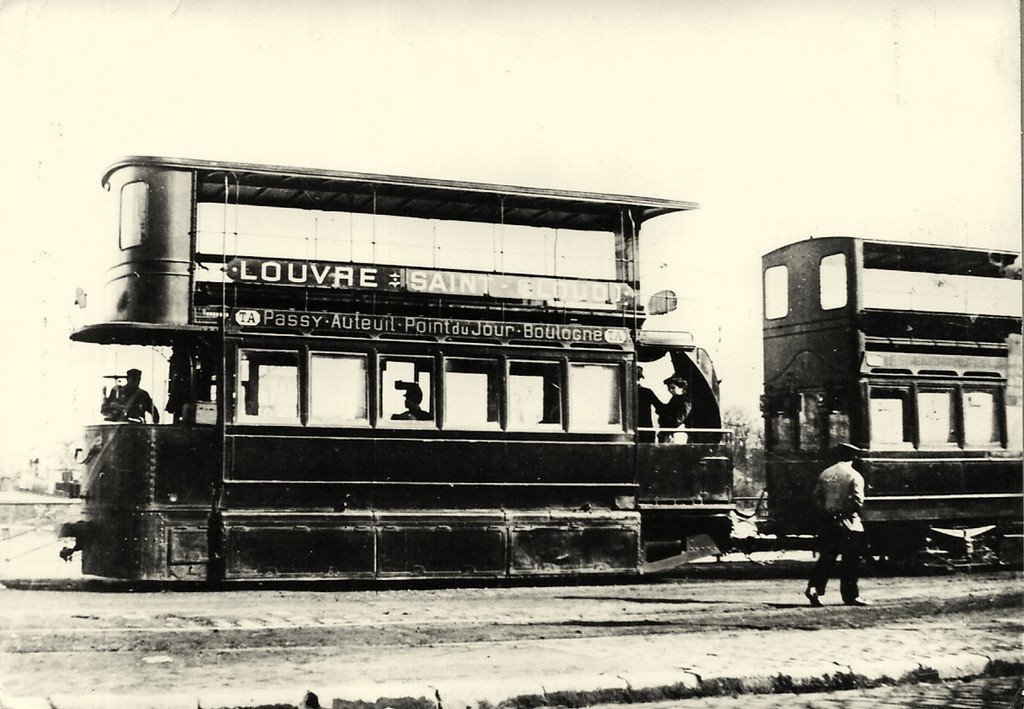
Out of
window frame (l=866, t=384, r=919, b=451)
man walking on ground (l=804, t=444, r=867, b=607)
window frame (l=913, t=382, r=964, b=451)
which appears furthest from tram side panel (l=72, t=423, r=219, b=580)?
window frame (l=913, t=382, r=964, b=451)

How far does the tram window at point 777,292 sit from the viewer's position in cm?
796

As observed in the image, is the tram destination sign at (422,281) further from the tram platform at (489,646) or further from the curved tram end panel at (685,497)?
the tram platform at (489,646)

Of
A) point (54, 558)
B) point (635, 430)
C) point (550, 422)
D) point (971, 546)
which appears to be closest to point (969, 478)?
point (971, 546)

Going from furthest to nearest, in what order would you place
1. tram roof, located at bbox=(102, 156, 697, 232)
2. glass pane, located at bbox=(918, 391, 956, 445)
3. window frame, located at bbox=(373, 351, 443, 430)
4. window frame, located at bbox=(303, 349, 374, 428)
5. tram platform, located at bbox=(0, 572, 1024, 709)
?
glass pane, located at bbox=(918, 391, 956, 445) → window frame, located at bbox=(373, 351, 443, 430) → window frame, located at bbox=(303, 349, 374, 428) → tram roof, located at bbox=(102, 156, 697, 232) → tram platform, located at bbox=(0, 572, 1024, 709)

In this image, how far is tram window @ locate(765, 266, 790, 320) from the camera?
7965mm

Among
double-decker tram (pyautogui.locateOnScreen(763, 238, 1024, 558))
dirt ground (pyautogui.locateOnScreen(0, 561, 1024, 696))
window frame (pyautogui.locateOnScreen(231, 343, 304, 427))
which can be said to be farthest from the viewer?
double-decker tram (pyautogui.locateOnScreen(763, 238, 1024, 558))

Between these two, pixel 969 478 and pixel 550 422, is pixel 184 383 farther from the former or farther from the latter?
pixel 969 478

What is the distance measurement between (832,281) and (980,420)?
168 cm

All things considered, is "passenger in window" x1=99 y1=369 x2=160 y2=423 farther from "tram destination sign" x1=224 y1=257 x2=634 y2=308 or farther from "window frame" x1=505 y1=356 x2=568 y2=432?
"window frame" x1=505 y1=356 x2=568 y2=432

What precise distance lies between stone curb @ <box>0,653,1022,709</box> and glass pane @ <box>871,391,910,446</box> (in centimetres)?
267

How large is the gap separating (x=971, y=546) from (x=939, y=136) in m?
3.52

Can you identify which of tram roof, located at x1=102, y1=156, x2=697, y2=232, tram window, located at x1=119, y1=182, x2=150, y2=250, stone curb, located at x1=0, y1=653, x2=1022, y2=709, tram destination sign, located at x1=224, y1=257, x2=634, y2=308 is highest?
tram roof, located at x1=102, y1=156, x2=697, y2=232

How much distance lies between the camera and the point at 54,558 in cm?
686

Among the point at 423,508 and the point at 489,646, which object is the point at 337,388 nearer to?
the point at 423,508
